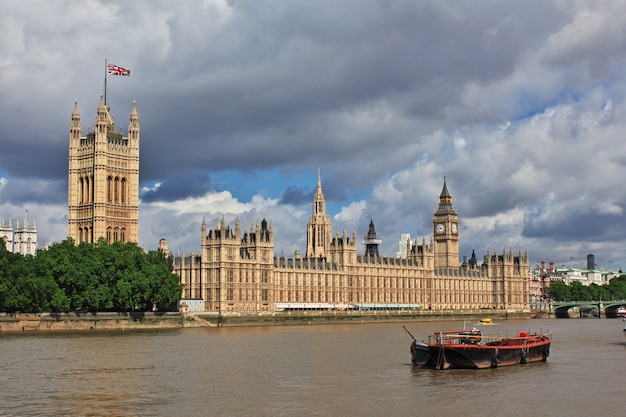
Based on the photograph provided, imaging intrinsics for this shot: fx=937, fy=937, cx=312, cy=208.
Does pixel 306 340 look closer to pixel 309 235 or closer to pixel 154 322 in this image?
pixel 154 322

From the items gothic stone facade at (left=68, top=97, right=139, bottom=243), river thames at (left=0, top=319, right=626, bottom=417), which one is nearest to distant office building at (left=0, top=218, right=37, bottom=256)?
gothic stone facade at (left=68, top=97, right=139, bottom=243)

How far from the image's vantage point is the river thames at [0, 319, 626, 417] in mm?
42113

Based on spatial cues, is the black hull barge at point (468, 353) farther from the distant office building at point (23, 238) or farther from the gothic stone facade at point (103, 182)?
the distant office building at point (23, 238)

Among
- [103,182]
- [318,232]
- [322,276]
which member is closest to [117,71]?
[103,182]

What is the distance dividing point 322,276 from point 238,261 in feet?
78.6

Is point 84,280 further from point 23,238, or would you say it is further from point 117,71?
point 23,238

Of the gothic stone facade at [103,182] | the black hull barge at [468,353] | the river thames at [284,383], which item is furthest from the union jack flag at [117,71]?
the black hull barge at [468,353]

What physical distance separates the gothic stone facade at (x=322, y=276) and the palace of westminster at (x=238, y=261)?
0.49ft

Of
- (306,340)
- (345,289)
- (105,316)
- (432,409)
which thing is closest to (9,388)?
(432,409)

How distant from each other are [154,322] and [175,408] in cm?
6952

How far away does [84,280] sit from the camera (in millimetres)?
102438

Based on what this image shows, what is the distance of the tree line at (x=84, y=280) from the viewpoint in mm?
95062

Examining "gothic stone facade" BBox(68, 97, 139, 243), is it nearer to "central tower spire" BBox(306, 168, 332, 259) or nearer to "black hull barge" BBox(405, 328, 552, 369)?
"central tower spire" BBox(306, 168, 332, 259)

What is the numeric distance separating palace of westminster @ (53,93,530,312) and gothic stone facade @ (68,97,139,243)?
156 mm
